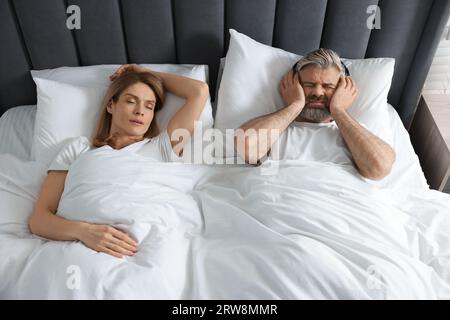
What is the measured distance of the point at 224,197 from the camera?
1.24 m

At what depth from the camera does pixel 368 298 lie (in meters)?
0.91

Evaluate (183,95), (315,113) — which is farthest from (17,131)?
(315,113)

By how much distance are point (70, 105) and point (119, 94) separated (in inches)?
8.8

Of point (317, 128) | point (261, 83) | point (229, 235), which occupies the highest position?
point (261, 83)

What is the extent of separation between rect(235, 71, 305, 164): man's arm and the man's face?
36mm

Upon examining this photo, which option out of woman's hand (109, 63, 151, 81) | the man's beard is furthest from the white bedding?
woman's hand (109, 63, 151, 81)

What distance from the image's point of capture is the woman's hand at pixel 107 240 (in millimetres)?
1031

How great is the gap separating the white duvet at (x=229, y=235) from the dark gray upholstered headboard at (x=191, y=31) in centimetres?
48

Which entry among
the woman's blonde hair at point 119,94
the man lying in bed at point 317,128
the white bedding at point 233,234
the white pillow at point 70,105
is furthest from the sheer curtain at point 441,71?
the woman's blonde hair at point 119,94

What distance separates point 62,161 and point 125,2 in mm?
664

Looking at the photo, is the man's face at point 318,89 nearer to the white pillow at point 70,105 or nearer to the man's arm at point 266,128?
the man's arm at point 266,128

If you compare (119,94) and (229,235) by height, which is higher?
(119,94)

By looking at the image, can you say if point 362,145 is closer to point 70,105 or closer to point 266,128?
point 266,128

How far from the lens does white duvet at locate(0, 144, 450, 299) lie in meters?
0.94
